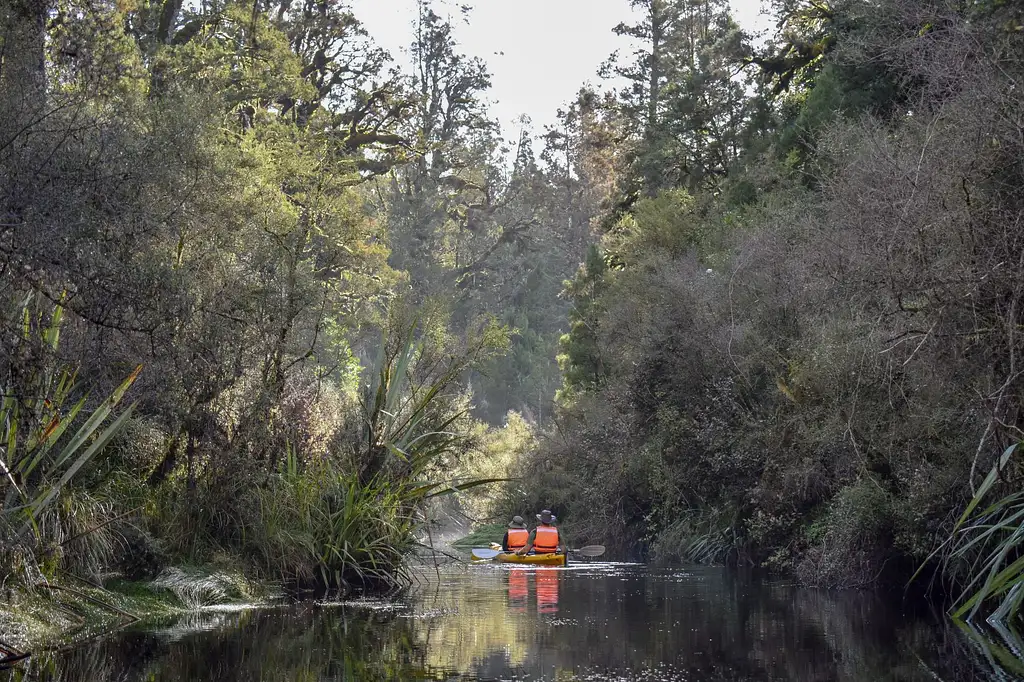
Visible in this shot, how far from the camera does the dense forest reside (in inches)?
430

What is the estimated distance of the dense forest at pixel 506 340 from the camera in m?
10.9

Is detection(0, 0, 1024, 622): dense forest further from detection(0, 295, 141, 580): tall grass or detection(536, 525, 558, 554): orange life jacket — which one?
detection(536, 525, 558, 554): orange life jacket

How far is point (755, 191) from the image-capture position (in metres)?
32.0

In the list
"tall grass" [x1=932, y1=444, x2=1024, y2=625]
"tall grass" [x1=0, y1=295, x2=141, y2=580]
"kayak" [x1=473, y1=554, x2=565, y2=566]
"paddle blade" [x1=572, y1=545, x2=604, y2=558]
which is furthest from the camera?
"paddle blade" [x1=572, y1=545, x2=604, y2=558]

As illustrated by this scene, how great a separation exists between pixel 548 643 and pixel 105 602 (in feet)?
13.7

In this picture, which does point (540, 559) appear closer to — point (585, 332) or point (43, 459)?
point (43, 459)

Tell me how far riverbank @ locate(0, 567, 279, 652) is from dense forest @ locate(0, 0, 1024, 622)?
303 millimetres

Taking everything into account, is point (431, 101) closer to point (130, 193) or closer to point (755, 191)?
point (755, 191)

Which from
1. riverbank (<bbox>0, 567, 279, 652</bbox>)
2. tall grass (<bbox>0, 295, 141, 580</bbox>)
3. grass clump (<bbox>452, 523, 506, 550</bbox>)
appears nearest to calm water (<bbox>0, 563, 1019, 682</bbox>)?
riverbank (<bbox>0, 567, 279, 652</bbox>)

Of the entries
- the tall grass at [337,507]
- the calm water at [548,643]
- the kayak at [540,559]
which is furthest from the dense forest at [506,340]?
the kayak at [540,559]

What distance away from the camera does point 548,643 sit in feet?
36.7

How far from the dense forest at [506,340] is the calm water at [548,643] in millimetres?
1092

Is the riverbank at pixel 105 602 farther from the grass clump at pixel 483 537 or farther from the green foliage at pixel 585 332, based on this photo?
the green foliage at pixel 585 332

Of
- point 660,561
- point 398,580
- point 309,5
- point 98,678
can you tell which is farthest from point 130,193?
point 309,5
